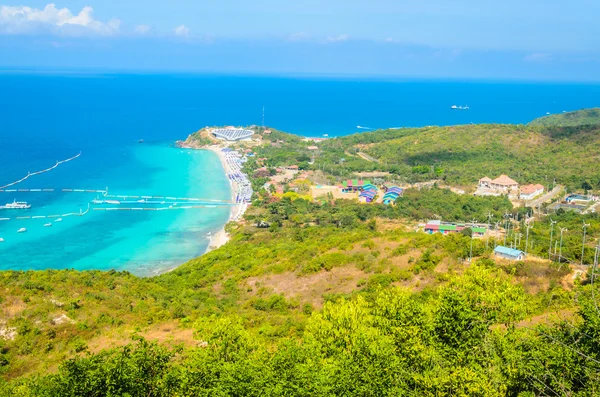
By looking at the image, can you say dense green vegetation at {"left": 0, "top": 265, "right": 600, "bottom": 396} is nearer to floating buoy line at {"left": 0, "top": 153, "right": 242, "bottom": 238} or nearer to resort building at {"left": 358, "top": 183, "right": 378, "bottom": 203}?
resort building at {"left": 358, "top": 183, "right": 378, "bottom": 203}

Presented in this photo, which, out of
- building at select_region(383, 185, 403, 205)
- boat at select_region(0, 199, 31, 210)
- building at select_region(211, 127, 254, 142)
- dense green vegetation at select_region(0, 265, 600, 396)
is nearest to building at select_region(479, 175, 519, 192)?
building at select_region(383, 185, 403, 205)

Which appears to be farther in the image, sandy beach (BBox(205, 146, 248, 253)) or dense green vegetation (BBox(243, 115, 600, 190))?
dense green vegetation (BBox(243, 115, 600, 190))

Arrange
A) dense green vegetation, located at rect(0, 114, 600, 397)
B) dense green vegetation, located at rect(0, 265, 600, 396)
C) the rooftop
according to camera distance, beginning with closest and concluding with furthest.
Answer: dense green vegetation, located at rect(0, 265, 600, 396) → dense green vegetation, located at rect(0, 114, 600, 397) → the rooftop

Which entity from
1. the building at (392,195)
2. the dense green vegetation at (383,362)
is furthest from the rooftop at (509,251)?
the building at (392,195)

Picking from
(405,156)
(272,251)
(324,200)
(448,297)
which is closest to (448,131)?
(405,156)

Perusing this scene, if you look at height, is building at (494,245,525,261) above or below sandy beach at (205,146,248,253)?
above

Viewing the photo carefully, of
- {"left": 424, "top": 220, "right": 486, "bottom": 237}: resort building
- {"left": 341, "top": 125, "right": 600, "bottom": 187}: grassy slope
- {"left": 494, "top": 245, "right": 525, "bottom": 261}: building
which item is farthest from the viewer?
{"left": 341, "top": 125, "right": 600, "bottom": 187}: grassy slope

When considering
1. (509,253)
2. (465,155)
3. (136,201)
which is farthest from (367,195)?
(509,253)
